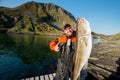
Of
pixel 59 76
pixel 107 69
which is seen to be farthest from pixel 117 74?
pixel 59 76

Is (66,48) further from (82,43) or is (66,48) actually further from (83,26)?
(83,26)

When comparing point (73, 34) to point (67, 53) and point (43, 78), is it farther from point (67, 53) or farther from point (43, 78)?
point (43, 78)

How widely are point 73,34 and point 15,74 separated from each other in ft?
58.3

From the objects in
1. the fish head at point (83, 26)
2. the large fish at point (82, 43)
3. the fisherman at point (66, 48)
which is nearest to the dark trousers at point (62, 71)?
the fisherman at point (66, 48)

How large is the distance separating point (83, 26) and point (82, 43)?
550 mm

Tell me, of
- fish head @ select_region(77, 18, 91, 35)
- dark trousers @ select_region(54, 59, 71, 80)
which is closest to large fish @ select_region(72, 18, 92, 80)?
fish head @ select_region(77, 18, 91, 35)

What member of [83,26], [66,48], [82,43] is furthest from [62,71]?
[83,26]

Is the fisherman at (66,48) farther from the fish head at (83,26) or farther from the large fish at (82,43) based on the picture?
the fish head at (83,26)

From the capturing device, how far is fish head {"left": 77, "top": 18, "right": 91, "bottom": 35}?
4.26 metres

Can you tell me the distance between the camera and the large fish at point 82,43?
435 cm

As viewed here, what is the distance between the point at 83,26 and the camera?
4352 mm

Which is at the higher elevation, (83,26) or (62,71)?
(83,26)

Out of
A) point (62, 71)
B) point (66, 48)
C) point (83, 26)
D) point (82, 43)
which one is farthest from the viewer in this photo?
point (62, 71)

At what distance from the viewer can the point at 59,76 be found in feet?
26.3
